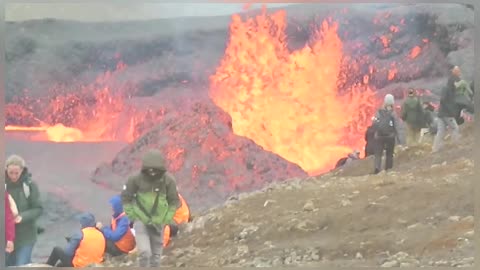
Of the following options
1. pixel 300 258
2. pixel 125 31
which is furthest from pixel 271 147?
pixel 125 31

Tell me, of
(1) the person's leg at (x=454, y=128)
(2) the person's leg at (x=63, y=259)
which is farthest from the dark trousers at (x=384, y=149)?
(2) the person's leg at (x=63, y=259)

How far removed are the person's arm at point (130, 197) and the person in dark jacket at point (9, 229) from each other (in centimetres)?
82

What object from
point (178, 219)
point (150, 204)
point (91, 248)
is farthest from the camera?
point (178, 219)

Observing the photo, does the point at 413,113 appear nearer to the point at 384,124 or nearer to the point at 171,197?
the point at 384,124

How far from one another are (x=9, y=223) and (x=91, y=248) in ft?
2.01

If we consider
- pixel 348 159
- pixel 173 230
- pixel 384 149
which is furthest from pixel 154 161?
pixel 384 149

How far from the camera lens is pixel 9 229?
22.7 feet

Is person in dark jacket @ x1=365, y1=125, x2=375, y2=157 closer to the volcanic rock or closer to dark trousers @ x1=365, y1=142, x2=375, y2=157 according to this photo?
dark trousers @ x1=365, y1=142, x2=375, y2=157

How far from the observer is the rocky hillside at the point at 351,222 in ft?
22.6

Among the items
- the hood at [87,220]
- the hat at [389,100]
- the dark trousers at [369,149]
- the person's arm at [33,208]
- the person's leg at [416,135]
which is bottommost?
the hood at [87,220]

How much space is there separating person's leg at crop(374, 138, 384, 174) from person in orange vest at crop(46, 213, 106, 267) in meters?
2.10

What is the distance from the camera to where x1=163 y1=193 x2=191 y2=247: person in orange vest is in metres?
7.00

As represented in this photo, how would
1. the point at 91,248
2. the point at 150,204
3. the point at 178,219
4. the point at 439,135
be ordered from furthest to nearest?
1. the point at 439,135
2. the point at 178,219
3. the point at 91,248
4. the point at 150,204

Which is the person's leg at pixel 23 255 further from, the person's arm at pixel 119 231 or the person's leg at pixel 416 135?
the person's leg at pixel 416 135
